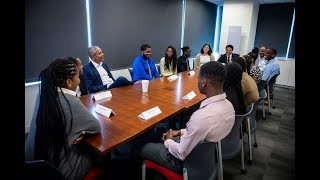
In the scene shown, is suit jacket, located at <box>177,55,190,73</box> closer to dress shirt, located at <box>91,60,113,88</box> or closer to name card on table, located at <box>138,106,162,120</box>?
dress shirt, located at <box>91,60,113,88</box>

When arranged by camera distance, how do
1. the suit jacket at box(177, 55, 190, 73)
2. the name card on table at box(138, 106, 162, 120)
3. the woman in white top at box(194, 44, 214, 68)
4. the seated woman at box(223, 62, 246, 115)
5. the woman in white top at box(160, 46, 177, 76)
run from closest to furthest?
the name card on table at box(138, 106, 162, 120) → the seated woman at box(223, 62, 246, 115) → the woman in white top at box(160, 46, 177, 76) → the suit jacket at box(177, 55, 190, 73) → the woman in white top at box(194, 44, 214, 68)

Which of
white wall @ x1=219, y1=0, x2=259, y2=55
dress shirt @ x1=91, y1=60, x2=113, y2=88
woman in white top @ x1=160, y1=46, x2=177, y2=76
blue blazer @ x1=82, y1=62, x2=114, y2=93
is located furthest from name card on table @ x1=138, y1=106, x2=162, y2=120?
white wall @ x1=219, y1=0, x2=259, y2=55

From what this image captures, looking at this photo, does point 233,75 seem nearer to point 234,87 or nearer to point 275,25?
point 234,87

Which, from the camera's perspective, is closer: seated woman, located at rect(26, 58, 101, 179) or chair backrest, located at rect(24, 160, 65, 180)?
chair backrest, located at rect(24, 160, 65, 180)

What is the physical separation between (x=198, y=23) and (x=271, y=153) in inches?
193

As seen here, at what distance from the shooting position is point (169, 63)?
4.38m

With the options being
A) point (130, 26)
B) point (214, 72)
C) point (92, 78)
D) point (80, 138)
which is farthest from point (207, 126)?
point (130, 26)

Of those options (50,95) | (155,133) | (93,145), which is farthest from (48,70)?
(155,133)

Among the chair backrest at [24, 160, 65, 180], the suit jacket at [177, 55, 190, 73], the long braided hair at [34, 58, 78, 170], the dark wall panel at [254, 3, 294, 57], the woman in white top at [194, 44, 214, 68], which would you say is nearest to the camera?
the chair backrest at [24, 160, 65, 180]

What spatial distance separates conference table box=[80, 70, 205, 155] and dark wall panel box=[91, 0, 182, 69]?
59.1 inches

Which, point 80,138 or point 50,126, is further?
point 80,138

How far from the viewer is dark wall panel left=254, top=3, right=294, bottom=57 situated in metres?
6.36

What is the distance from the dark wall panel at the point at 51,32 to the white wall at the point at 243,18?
4711mm
